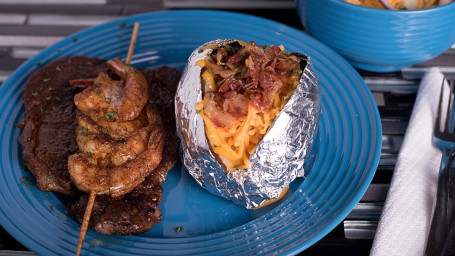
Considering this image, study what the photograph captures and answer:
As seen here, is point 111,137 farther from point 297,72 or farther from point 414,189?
point 414,189

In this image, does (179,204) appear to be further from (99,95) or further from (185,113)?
(99,95)

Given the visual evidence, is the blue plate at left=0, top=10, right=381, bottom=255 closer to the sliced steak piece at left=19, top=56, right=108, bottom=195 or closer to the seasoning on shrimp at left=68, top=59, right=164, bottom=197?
the sliced steak piece at left=19, top=56, right=108, bottom=195

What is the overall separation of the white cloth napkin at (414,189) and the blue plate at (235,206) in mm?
147

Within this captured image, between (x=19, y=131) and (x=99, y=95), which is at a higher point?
(x=99, y=95)

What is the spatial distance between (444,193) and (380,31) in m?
0.89

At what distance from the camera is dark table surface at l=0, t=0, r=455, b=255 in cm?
194

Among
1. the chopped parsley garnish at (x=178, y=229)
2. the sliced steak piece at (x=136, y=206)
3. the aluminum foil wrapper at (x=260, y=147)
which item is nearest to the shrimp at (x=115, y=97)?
the sliced steak piece at (x=136, y=206)

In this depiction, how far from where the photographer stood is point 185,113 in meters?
1.92

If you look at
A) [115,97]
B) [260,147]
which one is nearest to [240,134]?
[260,147]

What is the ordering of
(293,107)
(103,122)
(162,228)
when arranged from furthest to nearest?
(103,122) → (162,228) → (293,107)

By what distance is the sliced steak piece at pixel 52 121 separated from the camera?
2.06m

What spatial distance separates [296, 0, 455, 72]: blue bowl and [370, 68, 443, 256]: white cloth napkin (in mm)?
234

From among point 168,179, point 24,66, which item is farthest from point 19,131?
point 168,179

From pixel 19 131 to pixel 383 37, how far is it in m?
1.96
